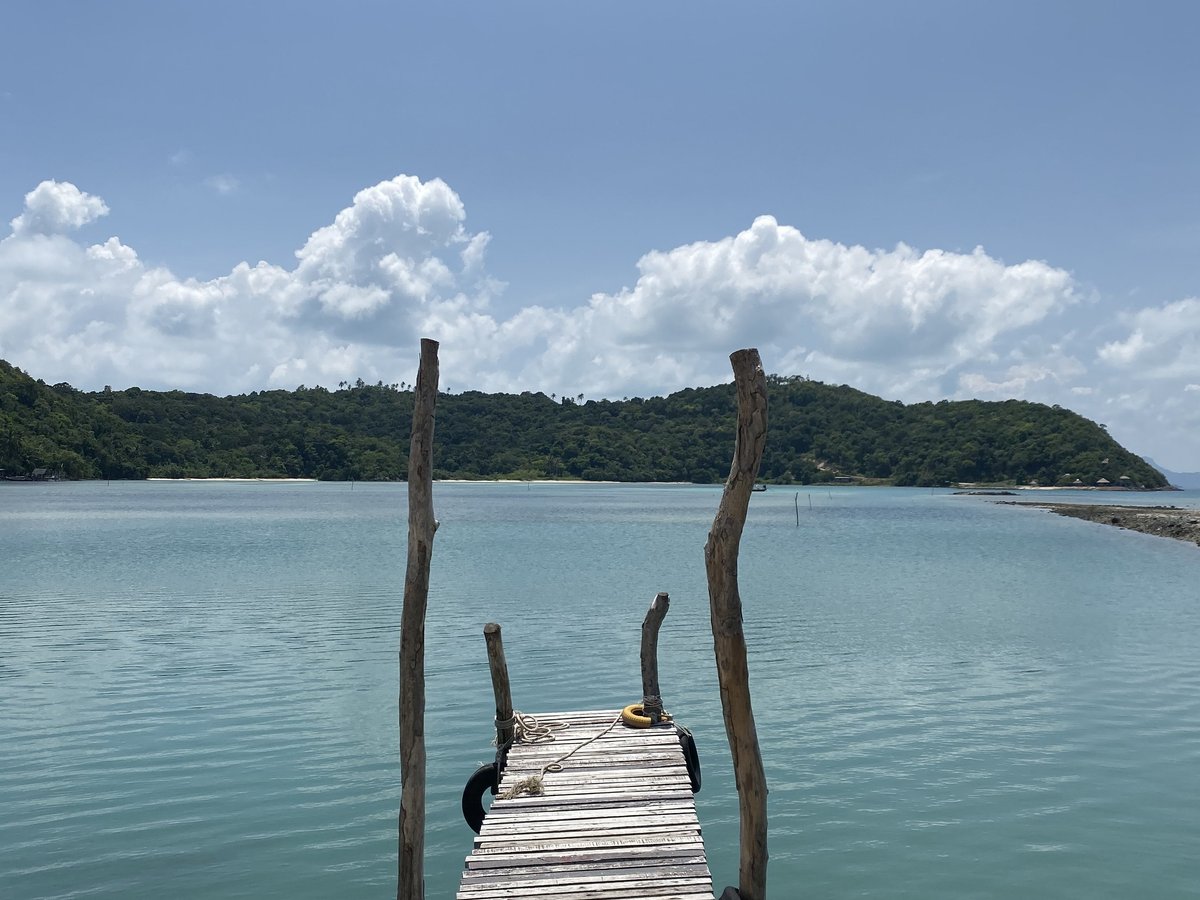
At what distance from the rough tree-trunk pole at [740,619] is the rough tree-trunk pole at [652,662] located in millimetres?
3934

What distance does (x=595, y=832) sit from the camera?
345 inches

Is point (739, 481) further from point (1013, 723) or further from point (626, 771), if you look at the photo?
point (1013, 723)

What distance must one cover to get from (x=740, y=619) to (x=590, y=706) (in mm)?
9441

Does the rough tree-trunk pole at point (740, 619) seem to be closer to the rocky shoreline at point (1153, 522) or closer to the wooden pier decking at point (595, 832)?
the wooden pier decking at point (595, 832)

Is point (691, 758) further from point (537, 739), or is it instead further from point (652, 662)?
point (652, 662)

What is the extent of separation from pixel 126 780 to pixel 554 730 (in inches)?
237

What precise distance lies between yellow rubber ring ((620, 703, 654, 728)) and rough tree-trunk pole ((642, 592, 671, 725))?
0.06m

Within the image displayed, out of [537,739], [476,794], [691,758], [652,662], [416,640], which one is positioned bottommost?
[476,794]

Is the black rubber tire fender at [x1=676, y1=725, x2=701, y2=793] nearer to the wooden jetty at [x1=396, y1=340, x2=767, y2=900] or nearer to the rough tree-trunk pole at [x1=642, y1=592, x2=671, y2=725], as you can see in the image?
the rough tree-trunk pole at [x1=642, y1=592, x2=671, y2=725]

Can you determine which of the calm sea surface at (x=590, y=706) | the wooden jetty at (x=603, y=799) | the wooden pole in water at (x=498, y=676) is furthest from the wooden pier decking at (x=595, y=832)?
the calm sea surface at (x=590, y=706)

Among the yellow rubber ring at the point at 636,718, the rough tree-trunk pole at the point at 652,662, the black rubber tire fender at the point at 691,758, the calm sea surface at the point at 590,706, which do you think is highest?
the rough tree-trunk pole at the point at 652,662

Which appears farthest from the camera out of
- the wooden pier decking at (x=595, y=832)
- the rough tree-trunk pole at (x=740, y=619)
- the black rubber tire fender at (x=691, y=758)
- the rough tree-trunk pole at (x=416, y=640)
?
the black rubber tire fender at (x=691, y=758)

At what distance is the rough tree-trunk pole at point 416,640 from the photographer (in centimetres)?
885

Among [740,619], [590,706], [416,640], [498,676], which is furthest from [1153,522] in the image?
[416,640]
